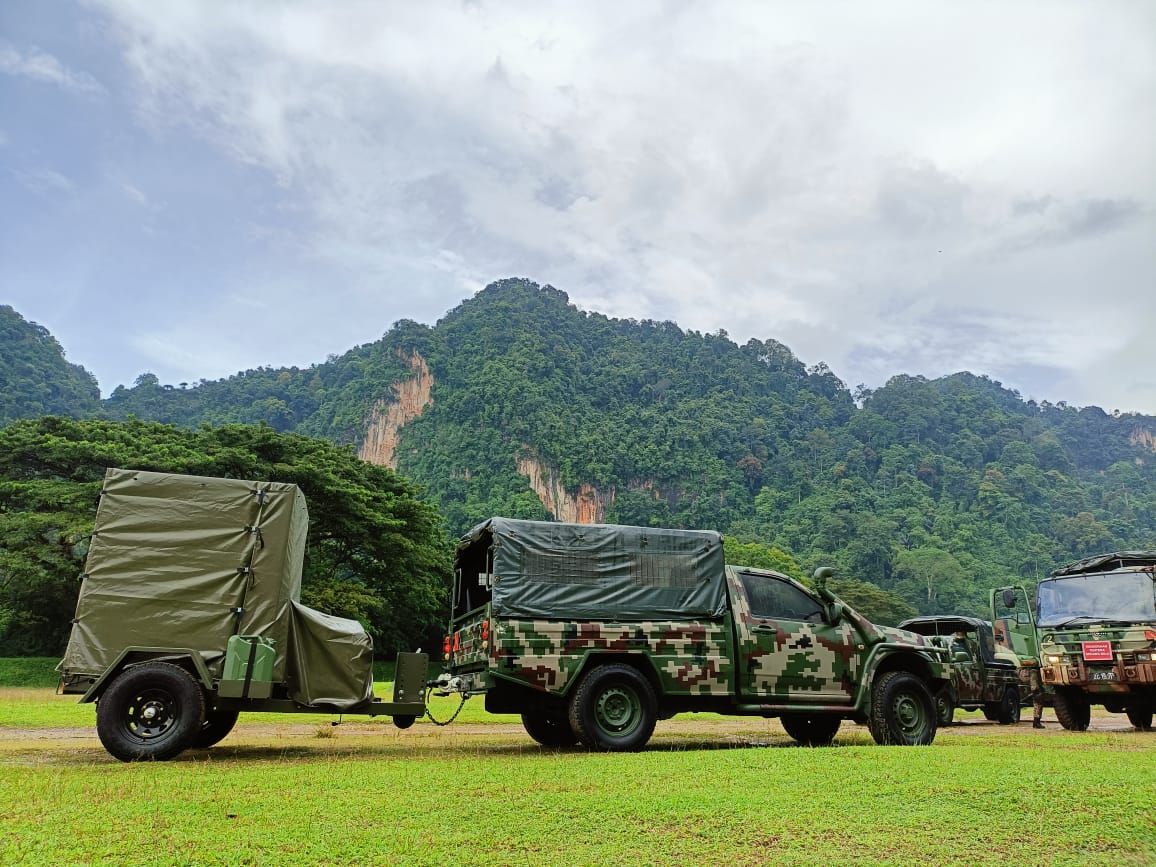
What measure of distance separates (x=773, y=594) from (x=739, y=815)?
5.43 metres

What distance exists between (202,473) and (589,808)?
33.1 metres

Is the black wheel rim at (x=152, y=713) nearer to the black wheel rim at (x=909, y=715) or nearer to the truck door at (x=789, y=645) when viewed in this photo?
the truck door at (x=789, y=645)

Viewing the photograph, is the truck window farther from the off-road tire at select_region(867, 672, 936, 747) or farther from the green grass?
the green grass

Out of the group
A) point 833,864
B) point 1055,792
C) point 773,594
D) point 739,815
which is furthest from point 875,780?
point 773,594

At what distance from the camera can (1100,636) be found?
1248 centimetres

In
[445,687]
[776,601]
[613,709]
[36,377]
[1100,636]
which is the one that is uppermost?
[36,377]

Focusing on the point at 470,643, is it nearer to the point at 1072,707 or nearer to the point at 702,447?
the point at 1072,707

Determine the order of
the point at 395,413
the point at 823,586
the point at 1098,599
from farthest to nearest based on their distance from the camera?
the point at 395,413
the point at 1098,599
the point at 823,586

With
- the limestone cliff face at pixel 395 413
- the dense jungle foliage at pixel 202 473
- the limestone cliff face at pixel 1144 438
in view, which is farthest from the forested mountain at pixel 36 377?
the limestone cliff face at pixel 1144 438

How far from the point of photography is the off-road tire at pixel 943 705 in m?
10.3

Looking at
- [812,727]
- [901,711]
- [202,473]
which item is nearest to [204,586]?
[812,727]

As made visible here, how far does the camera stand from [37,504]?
31906mm

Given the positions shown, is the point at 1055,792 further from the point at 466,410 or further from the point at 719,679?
the point at 466,410

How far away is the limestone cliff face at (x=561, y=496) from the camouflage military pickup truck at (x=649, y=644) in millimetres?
95195
